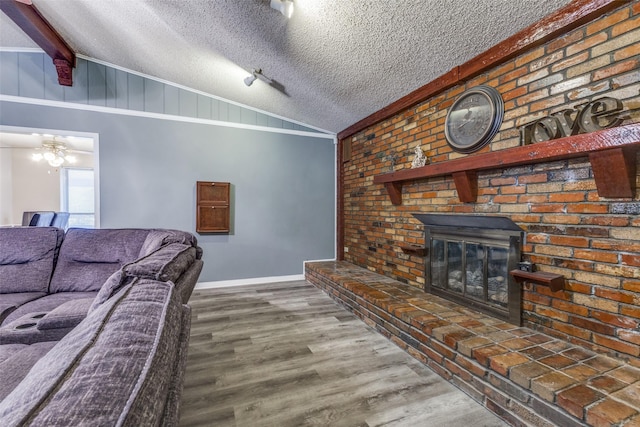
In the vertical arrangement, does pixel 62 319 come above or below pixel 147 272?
below

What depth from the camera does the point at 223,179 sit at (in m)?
3.94

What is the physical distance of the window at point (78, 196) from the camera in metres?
5.80

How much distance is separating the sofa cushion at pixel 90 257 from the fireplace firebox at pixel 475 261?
266 centimetres

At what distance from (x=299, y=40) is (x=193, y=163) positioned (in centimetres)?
228

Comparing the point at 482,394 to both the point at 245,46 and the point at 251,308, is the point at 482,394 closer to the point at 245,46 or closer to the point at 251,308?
the point at 251,308

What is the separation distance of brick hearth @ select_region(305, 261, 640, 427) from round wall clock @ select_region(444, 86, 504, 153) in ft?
4.55

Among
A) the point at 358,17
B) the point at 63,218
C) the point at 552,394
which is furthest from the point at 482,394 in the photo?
the point at 63,218

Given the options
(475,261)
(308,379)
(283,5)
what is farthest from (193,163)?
(475,261)

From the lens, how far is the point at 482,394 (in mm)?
1570

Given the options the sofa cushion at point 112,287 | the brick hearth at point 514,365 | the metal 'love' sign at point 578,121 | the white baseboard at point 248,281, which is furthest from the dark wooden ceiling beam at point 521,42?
the white baseboard at point 248,281

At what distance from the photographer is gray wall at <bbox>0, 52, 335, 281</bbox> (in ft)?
11.0

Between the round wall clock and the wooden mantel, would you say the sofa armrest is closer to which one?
the wooden mantel

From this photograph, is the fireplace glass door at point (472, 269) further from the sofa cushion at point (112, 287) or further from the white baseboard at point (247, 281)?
the sofa cushion at point (112, 287)

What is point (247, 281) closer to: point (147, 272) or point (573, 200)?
point (147, 272)
